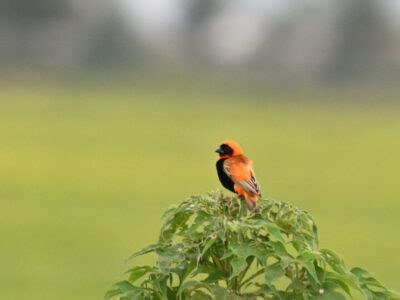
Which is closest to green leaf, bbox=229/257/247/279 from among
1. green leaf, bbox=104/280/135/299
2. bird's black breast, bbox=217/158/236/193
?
green leaf, bbox=104/280/135/299

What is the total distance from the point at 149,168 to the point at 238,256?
77.5 feet

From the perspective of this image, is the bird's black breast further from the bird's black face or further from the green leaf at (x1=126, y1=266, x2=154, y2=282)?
the green leaf at (x1=126, y1=266, x2=154, y2=282)

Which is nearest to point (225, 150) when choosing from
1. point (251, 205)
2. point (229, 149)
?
point (229, 149)

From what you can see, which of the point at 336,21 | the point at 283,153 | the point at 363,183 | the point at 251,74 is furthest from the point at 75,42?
the point at 363,183

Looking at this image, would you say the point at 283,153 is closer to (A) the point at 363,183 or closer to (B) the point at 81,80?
(A) the point at 363,183

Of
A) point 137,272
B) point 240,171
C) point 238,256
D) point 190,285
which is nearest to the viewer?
point 238,256

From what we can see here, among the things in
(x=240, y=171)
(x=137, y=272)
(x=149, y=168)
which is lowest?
(x=137, y=272)

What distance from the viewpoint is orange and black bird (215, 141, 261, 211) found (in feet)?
11.6

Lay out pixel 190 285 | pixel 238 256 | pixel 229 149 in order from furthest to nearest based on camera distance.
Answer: pixel 229 149
pixel 190 285
pixel 238 256

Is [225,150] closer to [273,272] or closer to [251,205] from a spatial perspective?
[251,205]

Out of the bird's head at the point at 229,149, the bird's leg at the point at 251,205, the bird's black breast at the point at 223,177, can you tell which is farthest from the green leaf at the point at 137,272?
the bird's head at the point at 229,149

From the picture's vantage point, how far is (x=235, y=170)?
3.70m

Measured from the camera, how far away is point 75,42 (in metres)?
43.3

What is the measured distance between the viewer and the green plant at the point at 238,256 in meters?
2.79
